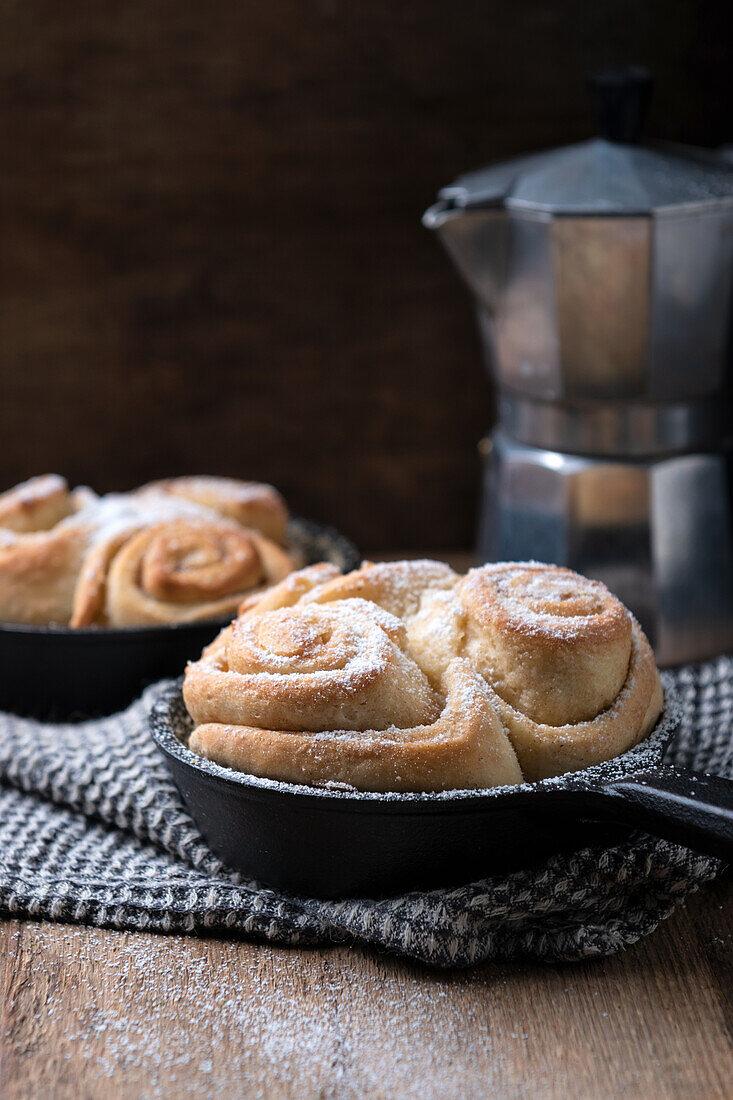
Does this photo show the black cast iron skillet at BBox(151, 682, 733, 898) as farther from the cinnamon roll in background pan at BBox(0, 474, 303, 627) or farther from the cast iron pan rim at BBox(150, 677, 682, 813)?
the cinnamon roll in background pan at BBox(0, 474, 303, 627)

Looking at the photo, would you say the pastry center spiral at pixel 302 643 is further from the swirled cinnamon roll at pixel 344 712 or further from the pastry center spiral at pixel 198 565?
the pastry center spiral at pixel 198 565

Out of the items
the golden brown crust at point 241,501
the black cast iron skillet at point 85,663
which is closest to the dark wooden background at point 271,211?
the golden brown crust at point 241,501

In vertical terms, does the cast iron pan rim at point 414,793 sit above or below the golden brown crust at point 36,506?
above

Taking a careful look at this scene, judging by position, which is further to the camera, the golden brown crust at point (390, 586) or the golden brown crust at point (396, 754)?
the golden brown crust at point (390, 586)

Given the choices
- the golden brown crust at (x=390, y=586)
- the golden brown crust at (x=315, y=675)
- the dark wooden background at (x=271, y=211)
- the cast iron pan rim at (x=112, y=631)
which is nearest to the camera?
the golden brown crust at (x=315, y=675)

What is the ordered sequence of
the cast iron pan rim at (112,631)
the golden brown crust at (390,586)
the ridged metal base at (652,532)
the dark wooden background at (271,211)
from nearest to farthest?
the golden brown crust at (390,586) < the cast iron pan rim at (112,631) < the ridged metal base at (652,532) < the dark wooden background at (271,211)

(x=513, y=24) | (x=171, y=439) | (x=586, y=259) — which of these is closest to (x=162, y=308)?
(x=171, y=439)

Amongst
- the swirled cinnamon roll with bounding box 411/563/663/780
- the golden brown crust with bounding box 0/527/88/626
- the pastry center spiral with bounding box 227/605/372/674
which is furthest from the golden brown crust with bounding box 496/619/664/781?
the golden brown crust with bounding box 0/527/88/626
